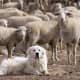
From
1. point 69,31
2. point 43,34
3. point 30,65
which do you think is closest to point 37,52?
point 30,65

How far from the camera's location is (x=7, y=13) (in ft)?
55.7

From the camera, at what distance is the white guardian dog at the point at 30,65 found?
10.1 m

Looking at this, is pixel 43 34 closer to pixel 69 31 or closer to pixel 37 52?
pixel 69 31

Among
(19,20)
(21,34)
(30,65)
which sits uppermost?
(21,34)

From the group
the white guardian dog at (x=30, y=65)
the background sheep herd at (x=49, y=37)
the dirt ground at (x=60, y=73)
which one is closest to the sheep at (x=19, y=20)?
the background sheep herd at (x=49, y=37)

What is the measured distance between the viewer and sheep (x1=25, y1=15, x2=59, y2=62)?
39.8ft

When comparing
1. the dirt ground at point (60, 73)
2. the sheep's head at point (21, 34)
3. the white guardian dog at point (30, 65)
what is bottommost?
the dirt ground at point (60, 73)

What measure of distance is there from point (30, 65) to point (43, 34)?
7.46 feet

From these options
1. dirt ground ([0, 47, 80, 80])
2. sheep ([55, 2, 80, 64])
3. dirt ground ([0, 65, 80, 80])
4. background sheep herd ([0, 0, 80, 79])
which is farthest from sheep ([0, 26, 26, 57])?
dirt ground ([0, 65, 80, 80])

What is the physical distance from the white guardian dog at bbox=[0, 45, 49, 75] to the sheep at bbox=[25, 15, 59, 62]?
1.84 m

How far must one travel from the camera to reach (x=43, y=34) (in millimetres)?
12297

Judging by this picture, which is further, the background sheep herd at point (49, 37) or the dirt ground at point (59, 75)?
the background sheep herd at point (49, 37)

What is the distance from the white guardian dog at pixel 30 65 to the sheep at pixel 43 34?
184cm

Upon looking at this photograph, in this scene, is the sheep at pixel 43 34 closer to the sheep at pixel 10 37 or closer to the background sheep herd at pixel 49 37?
the background sheep herd at pixel 49 37
